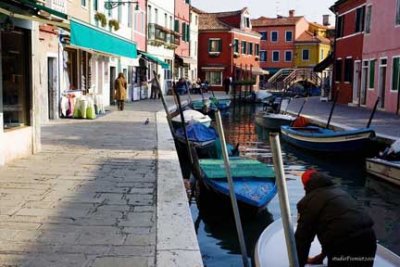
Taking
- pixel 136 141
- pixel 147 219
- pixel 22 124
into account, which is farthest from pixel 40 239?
pixel 136 141

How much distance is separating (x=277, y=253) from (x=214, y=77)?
47.0 meters

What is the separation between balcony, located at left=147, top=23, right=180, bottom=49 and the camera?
3362cm

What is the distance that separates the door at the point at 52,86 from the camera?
16.5m

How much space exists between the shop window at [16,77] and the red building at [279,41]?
61.4m

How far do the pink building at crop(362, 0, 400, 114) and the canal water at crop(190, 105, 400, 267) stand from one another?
7.70 m

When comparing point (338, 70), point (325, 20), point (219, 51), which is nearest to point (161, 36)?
point (338, 70)

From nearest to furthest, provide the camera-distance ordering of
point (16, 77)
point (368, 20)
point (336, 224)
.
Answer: point (336, 224) → point (16, 77) → point (368, 20)

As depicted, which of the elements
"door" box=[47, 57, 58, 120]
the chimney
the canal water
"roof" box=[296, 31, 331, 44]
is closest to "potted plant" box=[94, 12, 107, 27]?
"door" box=[47, 57, 58, 120]

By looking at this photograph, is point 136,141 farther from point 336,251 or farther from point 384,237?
point 336,251

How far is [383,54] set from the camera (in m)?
24.4

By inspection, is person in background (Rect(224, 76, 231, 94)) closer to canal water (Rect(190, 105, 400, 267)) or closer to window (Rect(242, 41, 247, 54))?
window (Rect(242, 41, 247, 54))

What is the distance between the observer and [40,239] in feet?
16.5

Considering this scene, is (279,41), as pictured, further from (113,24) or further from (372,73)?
(113,24)

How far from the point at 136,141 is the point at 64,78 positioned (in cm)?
677
